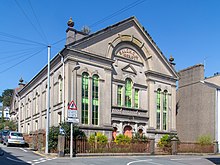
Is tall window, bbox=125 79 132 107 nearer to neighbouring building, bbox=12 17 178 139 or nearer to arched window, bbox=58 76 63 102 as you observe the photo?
neighbouring building, bbox=12 17 178 139

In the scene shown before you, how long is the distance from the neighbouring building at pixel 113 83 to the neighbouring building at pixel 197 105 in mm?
2754

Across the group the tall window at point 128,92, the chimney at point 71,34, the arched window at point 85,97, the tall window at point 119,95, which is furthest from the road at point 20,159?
the tall window at point 128,92

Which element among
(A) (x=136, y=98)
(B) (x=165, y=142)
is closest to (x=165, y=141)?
(B) (x=165, y=142)

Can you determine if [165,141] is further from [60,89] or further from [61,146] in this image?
[61,146]

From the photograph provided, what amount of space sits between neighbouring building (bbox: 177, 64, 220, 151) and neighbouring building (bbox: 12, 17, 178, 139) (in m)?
2.75

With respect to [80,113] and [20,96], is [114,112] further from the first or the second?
[20,96]

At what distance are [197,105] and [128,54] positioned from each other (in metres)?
10.8

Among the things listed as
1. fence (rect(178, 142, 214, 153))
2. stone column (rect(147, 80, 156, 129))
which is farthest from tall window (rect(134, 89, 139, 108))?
fence (rect(178, 142, 214, 153))

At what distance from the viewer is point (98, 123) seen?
1147 inches

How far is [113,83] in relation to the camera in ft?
102

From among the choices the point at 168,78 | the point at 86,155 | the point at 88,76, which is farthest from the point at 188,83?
the point at 86,155

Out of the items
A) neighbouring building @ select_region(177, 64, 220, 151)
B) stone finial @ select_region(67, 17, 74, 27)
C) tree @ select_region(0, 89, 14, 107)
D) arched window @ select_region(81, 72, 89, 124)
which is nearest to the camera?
arched window @ select_region(81, 72, 89, 124)

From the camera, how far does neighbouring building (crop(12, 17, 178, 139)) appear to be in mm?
28391

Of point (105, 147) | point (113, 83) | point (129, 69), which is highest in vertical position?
point (129, 69)
